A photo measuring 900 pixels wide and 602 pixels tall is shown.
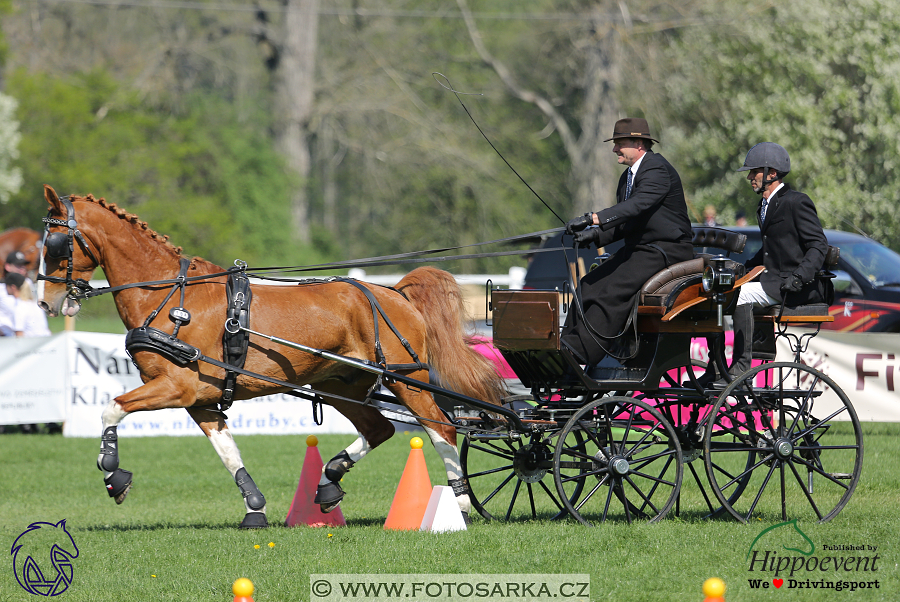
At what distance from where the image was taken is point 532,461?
698 centimetres

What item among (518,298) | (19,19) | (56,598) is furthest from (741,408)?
(19,19)

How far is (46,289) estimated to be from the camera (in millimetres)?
6719

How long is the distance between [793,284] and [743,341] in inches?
19.9

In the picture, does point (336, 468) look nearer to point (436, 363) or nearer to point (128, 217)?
point (436, 363)

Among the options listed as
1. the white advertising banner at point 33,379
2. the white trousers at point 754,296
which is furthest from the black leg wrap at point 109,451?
the white advertising banner at point 33,379

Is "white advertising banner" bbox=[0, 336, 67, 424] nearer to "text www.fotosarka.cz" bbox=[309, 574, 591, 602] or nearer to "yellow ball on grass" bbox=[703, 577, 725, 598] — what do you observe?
"text www.fotosarka.cz" bbox=[309, 574, 591, 602]

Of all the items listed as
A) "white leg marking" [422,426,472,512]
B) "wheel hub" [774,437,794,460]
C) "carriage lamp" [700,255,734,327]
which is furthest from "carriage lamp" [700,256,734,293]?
"white leg marking" [422,426,472,512]

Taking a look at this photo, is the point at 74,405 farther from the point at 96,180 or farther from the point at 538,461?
the point at 96,180

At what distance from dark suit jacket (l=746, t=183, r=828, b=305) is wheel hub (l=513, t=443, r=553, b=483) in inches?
73.1

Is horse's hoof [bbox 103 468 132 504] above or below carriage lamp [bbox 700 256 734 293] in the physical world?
below

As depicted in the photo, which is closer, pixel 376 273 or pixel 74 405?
pixel 74 405

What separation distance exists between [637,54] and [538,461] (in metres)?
19.2

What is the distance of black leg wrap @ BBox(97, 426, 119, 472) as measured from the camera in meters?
6.34

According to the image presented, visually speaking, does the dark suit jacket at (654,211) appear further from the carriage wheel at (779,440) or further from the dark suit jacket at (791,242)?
the carriage wheel at (779,440)
